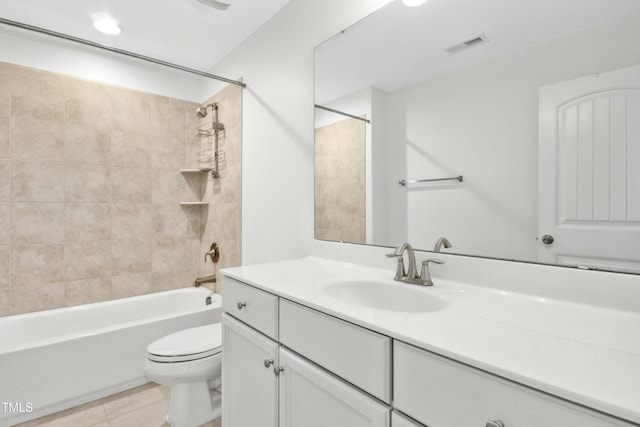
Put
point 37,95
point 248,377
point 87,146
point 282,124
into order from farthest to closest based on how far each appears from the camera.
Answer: point 87,146 < point 37,95 < point 282,124 < point 248,377

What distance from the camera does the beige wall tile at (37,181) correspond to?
7.38 ft

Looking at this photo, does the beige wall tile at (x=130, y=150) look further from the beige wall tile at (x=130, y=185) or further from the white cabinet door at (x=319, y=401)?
the white cabinet door at (x=319, y=401)

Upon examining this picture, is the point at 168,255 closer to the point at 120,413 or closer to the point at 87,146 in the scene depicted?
the point at 87,146

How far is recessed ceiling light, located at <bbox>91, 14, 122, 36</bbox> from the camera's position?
2107mm

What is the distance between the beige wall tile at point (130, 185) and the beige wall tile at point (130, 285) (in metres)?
0.65

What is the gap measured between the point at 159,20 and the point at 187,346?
82.9 inches

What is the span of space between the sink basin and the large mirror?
0.78ft

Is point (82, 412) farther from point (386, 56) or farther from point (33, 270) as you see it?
point (386, 56)

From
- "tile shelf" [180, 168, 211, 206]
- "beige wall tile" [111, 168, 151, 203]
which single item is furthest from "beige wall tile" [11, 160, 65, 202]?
"tile shelf" [180, 168, 211, 206]

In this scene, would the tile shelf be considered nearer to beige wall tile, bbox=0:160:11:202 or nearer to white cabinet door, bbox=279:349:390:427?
beige wall tile, bbox=0:160:11:202

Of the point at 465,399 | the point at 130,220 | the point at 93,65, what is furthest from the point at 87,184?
the point at 465,399

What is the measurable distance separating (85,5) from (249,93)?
1.09 m

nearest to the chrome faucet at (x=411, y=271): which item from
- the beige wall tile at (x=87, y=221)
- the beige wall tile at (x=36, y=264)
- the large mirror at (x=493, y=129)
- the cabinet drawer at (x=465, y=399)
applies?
the large mirror at (x=493, y=129)

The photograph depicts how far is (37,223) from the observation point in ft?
7.63
